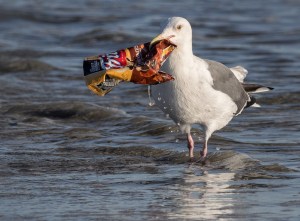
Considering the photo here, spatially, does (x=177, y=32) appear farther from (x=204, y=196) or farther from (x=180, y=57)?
(x=204, y=196)

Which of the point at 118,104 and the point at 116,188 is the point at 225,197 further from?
the point at 118,104

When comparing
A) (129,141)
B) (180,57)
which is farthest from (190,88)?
(129,141)

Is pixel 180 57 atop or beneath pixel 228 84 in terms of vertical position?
atop

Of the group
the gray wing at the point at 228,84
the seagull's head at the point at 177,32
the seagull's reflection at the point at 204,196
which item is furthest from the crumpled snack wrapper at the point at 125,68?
the seagull's reflection at the point at 204,196

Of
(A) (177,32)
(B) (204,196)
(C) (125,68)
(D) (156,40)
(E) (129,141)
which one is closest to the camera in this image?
(B) (204,196)

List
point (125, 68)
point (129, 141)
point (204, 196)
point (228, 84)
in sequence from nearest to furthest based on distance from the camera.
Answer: point (204, 196)
point (125, 68)
point (228, 84)
point (129, 141)

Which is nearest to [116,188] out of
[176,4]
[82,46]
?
[82,46]

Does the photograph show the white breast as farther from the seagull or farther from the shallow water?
the shallow water

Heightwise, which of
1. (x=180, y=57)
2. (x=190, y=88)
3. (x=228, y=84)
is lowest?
(x=228, y=84)

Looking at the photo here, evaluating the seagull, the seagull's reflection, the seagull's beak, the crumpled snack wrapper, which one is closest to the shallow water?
the seagull's reflection

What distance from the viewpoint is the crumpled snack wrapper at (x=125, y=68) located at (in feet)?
22.1

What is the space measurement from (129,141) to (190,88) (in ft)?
4.93

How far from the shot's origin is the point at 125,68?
683 cm

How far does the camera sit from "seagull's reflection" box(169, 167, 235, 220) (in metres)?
5.73
